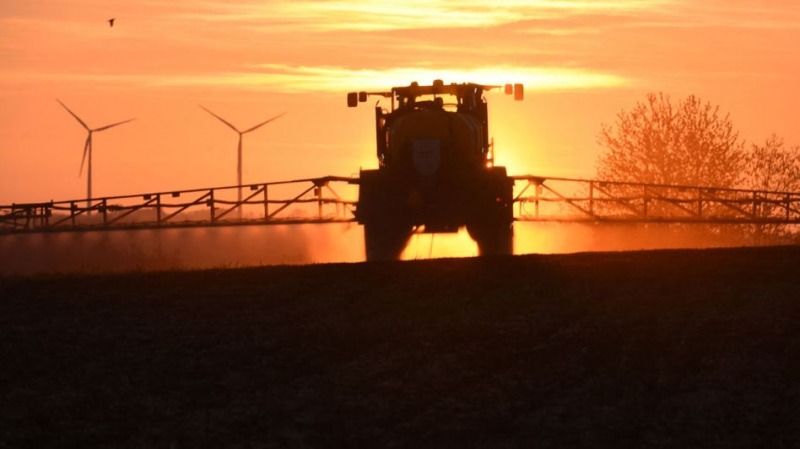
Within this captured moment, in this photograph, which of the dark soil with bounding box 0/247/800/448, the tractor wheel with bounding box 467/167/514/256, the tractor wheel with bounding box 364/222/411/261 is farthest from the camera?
→ the tractor wheel with bounding box 467/167/514/256

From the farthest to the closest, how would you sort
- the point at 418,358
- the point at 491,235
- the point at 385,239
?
the point at 491,235 → the point at 385,239 → the point at 418,358

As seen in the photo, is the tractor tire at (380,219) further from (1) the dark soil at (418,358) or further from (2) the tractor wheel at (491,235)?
(1) the dark soil at (418,358)

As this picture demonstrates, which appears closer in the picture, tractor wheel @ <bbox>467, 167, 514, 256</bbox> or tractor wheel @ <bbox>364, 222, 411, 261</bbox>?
tractor wheel @ <bbox>364, 222, 411, 261</bbox>

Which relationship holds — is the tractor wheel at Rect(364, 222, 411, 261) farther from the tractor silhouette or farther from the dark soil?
the dark soil

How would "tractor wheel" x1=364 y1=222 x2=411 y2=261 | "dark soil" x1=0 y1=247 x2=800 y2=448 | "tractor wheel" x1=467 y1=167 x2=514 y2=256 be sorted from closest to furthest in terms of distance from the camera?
"dark soil" x1=0 y1=247 x2=800 y2=448
"tractor wheel" x1=364 y1=222 x2=411 y2=261
"tractor wheel" x1=467 y1=167 x2=514 y2=256

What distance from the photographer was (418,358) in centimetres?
1659

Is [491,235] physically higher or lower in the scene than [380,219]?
lower

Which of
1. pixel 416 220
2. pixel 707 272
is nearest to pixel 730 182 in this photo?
pixel 416 220

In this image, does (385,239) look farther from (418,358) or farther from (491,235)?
(418,358)

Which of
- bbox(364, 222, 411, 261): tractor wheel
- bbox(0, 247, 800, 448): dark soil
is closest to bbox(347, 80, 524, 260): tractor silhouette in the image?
bbox(364, 222, 411, 261): tractor wheel

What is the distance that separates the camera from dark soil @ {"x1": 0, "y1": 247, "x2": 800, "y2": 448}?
14.3m

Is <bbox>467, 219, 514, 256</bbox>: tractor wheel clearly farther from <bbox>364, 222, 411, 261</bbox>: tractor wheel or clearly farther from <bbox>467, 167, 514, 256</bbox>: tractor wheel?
<bbox>364, 222, 411, 261</bbox>: tractor wheel

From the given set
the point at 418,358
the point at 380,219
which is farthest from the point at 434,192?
the point at 418,358

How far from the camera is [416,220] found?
3431 centimetres
